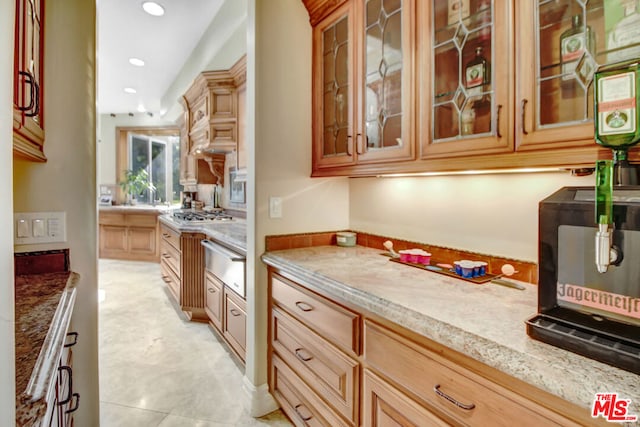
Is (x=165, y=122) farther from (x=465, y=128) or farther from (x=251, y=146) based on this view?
(x=465, y=128)

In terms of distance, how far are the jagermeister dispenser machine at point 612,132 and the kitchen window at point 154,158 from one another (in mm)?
6911

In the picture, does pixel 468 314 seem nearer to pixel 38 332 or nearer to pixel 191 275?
pixel 38 332

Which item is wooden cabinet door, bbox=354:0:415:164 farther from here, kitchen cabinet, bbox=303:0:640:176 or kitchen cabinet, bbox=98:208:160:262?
kitchen cabinet, bbox=98:208:160:262

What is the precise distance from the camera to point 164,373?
7.58 feet

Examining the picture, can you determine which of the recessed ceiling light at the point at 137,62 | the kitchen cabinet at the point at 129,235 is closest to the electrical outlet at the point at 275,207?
the recessed ceiling light at the point at 137,62

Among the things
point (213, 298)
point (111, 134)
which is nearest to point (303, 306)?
point (213, 298)

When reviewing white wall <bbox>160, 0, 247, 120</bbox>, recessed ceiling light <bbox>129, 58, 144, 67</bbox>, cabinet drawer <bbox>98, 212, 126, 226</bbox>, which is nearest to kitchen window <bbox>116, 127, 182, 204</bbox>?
cabinet drawer <bbox>98, 212, 126, 226</bbox>

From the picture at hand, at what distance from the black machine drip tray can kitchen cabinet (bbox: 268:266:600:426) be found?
0.12 metres

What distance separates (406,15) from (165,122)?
6.19 meters

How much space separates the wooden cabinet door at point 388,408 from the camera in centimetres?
96

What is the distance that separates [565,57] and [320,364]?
1.39m

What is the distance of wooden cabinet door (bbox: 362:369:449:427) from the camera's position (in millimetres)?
958

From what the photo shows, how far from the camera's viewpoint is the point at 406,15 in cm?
139

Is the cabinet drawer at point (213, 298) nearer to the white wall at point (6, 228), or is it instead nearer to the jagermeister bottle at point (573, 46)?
the white wall at point (6, 228)
